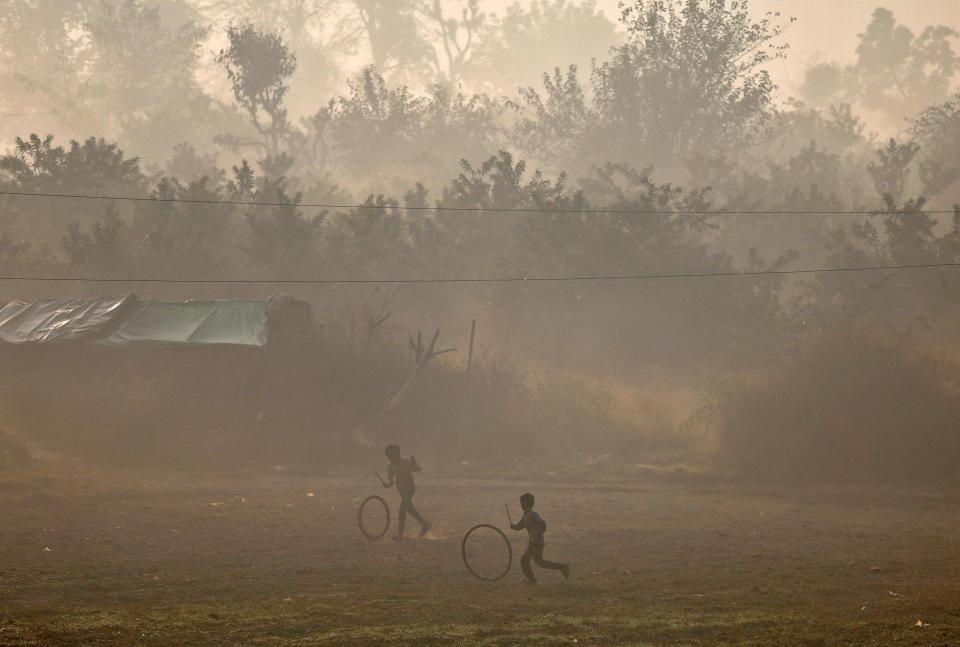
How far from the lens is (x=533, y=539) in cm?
1534

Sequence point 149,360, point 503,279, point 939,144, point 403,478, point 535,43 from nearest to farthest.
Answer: point 403,478, point 149,360, point 503,279, point 939,144, point 535,43

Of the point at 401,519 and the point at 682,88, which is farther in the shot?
the point at 682,88

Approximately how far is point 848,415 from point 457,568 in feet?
54.9

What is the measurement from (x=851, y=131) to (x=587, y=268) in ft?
169

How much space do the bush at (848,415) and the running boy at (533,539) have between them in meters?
14.8

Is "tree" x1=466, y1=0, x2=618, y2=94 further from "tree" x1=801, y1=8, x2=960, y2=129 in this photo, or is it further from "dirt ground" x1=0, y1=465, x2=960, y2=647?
"dirt ground" x1=0, y1=465, x2=960, y2=647

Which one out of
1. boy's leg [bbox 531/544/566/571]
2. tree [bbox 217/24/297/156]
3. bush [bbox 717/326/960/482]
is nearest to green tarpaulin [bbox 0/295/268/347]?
bush [bbox 717/326/960/482]

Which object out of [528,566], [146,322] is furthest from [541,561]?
[146,322]

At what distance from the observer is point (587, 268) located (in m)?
42.5

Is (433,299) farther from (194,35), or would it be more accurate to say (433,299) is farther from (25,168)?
(194,35)

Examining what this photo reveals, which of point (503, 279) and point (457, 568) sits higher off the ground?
point (503, 279)

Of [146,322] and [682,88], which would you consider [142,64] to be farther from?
[146,322]

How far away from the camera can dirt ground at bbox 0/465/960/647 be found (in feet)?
40.3

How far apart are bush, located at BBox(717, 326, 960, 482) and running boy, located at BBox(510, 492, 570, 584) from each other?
14.8 meters
